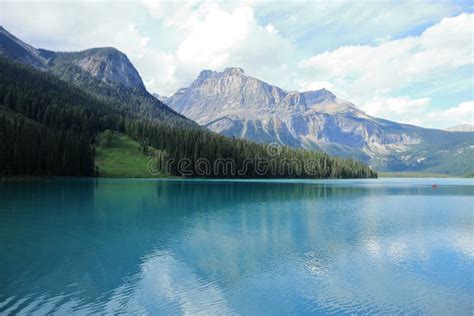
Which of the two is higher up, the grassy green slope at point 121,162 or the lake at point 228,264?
the grassy green slope at point 121,162

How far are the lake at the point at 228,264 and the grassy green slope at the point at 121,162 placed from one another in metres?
116

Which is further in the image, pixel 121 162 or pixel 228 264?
pixel 121 162

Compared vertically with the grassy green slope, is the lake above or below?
below

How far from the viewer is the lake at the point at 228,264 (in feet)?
69.9

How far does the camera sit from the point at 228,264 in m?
29.5

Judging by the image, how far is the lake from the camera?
2131cm

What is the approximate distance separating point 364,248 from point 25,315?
2947 centimetres

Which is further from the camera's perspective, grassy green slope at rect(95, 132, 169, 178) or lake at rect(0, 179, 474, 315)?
grassy green slope at rect(95, 132, 169, 178)

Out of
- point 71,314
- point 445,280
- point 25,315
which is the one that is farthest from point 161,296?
point 445,280

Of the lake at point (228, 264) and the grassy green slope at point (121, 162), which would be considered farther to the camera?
the grassy green slope at point (121, 162)

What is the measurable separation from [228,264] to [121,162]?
162m

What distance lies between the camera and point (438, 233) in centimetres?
4609

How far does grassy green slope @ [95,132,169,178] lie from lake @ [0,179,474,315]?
115689 millimetres

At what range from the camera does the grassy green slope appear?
554 feet
